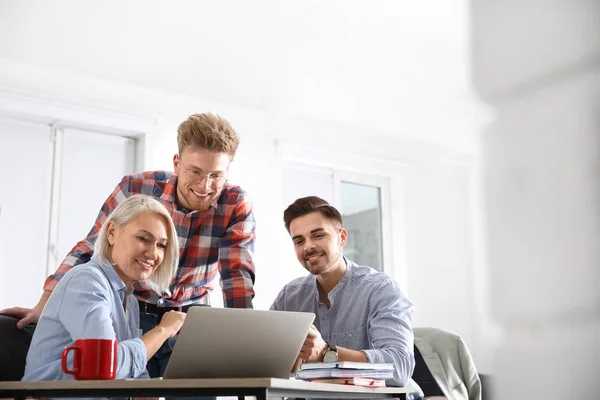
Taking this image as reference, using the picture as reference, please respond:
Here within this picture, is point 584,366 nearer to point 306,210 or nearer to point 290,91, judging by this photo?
point 306,210

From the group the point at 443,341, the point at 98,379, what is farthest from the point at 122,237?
the point at 443,341

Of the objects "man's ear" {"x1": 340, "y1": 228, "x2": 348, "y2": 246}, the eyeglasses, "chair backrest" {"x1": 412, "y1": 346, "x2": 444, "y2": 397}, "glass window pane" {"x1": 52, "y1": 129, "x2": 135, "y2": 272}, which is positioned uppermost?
"glass window pane" {"x1": 52, "y1": 129, "x2": 135, "y2": 272}

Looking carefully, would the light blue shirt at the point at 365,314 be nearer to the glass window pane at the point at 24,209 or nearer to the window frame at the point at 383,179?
the glass window pane at the point at 24,209

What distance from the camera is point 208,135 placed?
85.9 inches

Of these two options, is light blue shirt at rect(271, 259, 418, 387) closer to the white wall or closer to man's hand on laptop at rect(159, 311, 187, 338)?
man's hand on laptop at rect(159, 311, 187, 338)

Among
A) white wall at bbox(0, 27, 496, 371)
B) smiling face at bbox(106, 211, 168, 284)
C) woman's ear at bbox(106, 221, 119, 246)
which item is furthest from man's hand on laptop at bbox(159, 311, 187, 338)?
white wall at bbox(0, 27, 496, 371)

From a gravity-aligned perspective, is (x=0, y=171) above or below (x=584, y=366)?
above

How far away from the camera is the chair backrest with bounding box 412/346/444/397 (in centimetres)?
289

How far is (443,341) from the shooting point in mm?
3166


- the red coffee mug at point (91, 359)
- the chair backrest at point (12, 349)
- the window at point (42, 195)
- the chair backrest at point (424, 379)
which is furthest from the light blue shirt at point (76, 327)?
the window at point (42, 195)

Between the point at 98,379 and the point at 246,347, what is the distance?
10.7 inches

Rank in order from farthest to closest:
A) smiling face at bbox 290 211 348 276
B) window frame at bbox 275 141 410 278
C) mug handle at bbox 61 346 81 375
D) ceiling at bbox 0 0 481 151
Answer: window frame at bbox 275 141 410 278 → ceiling at bbox 0 0 481 151 → smiling face at bbox 290 211 348 276 → mug handle at bbox 61 346 81 375

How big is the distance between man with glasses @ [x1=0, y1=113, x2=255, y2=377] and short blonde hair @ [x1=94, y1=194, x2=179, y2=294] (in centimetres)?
22

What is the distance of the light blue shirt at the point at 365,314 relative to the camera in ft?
6.82
